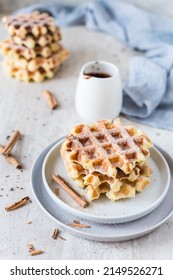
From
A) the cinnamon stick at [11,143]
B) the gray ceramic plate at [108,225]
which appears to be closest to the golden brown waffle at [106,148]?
the gray ceramic plate at [108,225]

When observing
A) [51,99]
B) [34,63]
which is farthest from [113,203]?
[34,63]

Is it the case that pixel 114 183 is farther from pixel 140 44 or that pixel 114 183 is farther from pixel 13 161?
pixel 140 44

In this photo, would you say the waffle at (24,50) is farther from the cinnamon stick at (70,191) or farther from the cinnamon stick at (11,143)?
the cinnamon stick at (70,191)

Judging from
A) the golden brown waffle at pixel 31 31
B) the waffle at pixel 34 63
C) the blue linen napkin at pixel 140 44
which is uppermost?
the golden brown waffle at pixel 31 31

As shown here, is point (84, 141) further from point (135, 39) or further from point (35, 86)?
point (135, 39)

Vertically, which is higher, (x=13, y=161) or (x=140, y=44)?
(x=13, y=161)
